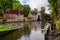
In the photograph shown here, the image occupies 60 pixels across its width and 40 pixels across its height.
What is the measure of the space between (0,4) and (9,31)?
152 feet

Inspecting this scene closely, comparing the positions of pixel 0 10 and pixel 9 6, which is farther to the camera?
pixel 9 6

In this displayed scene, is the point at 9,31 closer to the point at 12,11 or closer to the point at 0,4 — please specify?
the point at 0,4

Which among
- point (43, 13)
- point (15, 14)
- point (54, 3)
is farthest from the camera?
point (43, 13)

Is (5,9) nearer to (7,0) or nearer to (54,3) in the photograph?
(7,0)

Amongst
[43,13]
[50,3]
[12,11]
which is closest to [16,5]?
[12,11]

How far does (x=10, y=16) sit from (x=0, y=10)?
1055 cm

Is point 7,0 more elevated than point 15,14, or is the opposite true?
point 7,0

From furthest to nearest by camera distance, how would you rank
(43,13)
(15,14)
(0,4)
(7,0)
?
1. (43,13)
2. (15,14)
3. (7,0)
4. (0,4)

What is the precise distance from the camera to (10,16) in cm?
8731

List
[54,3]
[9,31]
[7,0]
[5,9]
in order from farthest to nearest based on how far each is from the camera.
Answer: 1. [5,9]
2. [7,0]
3. [54,3]
4. [9,31]

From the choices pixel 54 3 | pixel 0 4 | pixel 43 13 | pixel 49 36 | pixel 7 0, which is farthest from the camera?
pixel 43 13

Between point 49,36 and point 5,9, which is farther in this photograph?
point 5,9

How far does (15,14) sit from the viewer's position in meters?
92.1

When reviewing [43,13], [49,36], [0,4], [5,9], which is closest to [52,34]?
[49,36]
